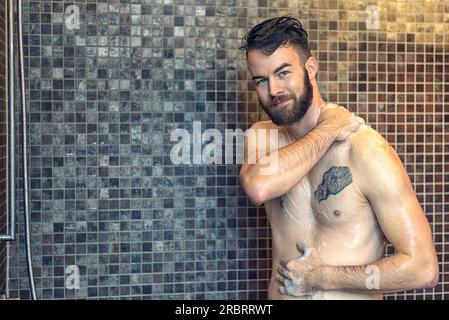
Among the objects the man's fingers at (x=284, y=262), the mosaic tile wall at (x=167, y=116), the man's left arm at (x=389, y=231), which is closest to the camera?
the man's left arm at (x=389, y=231)

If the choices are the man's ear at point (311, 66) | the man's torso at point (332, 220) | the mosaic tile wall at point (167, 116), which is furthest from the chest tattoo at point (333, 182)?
the mosaic tile wall at point (167, 116)

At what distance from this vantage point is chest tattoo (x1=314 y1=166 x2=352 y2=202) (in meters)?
1.43

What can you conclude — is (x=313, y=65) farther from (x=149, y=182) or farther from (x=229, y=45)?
(x=149, y=182)

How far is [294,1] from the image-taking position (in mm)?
1844

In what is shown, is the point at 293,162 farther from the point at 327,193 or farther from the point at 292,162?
the point at 327,193

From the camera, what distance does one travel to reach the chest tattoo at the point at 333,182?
1426 millimetres

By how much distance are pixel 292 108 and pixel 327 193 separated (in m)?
0.20

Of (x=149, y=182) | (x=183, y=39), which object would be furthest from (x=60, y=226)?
(x=183, y=39)

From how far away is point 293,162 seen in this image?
4.52ft

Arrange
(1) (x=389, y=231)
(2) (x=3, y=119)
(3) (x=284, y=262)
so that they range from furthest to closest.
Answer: (2) (x=3, y=119) → (3) (x=284, y=262) → (1) (x=389, y=231)

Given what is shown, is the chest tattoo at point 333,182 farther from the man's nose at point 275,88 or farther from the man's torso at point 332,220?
the man's nose at point 275,88

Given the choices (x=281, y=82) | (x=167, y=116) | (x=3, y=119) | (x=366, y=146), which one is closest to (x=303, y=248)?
(x=366, y=146)

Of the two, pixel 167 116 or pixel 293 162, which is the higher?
pixel 167 116

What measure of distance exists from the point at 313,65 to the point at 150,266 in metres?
0.73
